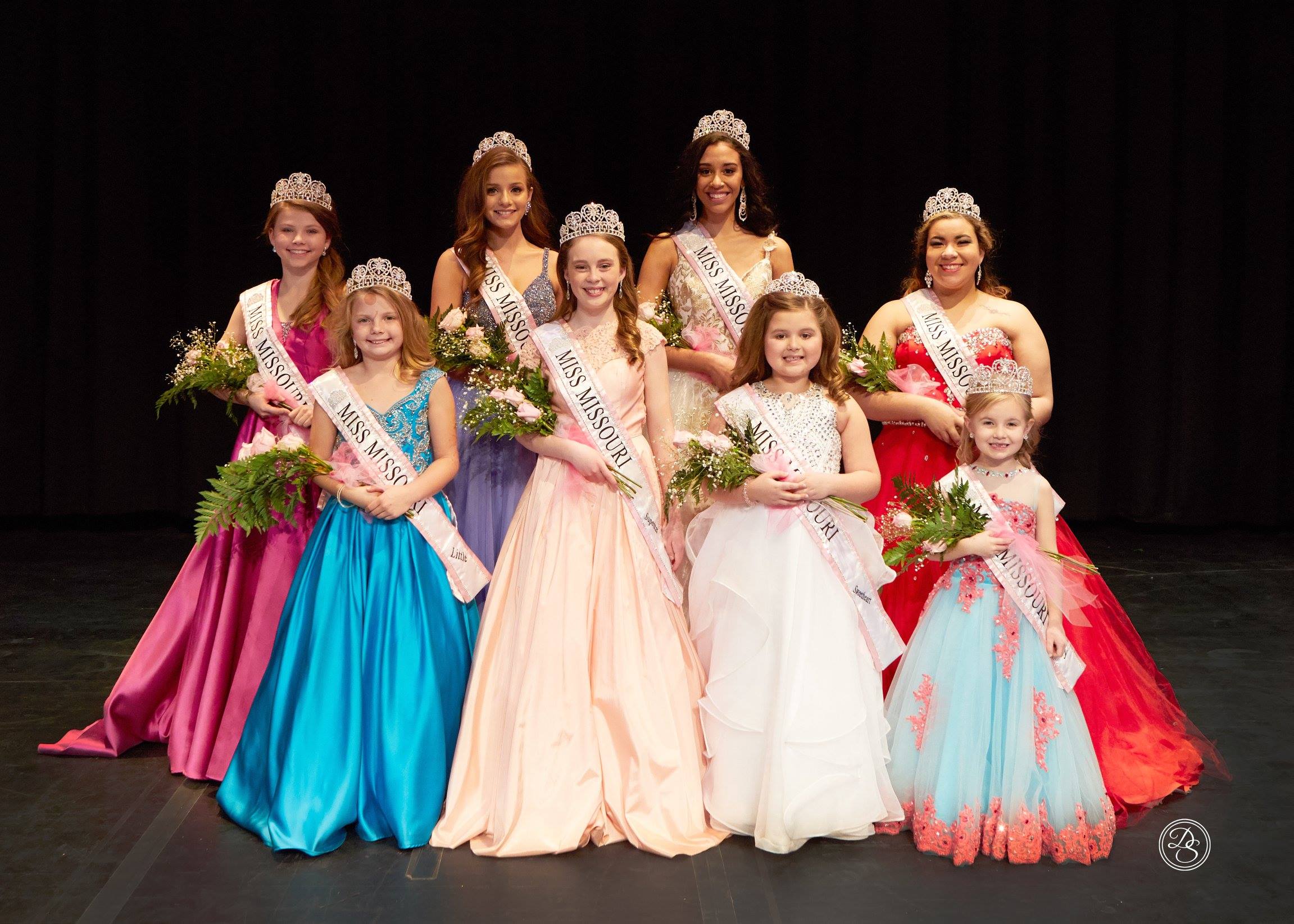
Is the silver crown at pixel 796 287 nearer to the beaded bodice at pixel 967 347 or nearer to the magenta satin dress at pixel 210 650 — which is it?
the beaded bodice at pixel 967 347

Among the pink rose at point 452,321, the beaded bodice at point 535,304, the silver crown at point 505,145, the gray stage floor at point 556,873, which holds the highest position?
the silver crown at point 505,145

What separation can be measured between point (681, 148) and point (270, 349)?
118 inches

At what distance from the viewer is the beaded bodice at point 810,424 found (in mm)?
2824

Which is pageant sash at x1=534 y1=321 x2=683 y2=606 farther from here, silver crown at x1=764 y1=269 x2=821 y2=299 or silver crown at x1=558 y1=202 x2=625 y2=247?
silver crown at x1=764 y1=269 x2=821 y2=299

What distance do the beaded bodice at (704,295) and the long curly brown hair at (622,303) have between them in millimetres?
432

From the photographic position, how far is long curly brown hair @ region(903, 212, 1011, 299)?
322 centimetres

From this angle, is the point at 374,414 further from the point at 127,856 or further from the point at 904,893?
the point at 904,893

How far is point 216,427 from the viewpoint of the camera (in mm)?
6262

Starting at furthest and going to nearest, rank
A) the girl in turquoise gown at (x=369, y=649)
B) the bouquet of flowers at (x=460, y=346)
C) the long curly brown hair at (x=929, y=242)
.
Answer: the long curly brown hair at (x=929, y=242) → the bouquet of flowers at (x=460, y=346) → the girl in turquoise gown at (x=369, y=649)

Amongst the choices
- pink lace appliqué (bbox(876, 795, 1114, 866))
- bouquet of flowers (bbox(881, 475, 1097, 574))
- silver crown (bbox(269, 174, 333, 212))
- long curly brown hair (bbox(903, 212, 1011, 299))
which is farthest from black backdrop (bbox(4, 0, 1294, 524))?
pink lace appliqué (bbox(876, 795, 1114, 866))

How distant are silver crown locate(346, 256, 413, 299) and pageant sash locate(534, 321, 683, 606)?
42 cm

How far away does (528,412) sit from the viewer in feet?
9.44

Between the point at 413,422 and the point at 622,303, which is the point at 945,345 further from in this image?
the point at 413,422

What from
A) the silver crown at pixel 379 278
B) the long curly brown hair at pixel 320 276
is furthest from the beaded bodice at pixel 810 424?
the long curly brown hair at pixel 320 276
